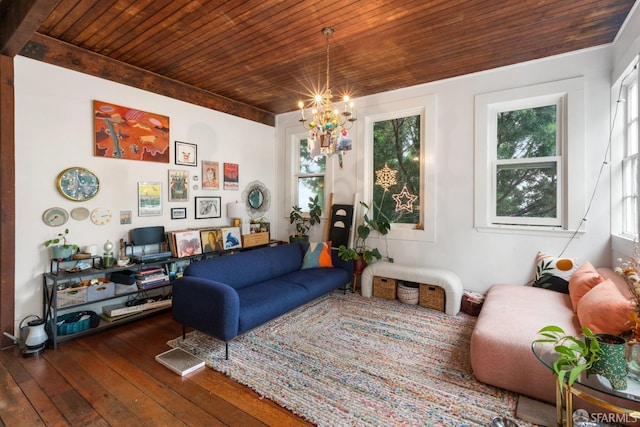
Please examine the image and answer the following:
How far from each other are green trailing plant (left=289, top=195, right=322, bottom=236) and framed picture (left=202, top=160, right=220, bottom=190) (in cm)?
136

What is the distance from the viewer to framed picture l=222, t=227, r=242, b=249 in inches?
169

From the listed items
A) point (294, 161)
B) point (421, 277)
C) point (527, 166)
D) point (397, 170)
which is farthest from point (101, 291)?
point (527, 166)

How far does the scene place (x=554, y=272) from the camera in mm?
3123

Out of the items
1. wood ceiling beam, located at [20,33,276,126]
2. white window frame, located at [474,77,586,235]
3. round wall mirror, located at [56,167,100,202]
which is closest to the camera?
wood ceiling beam, located at [20,33,276,126]

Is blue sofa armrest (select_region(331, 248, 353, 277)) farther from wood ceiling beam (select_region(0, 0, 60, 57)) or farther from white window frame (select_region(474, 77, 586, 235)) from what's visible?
wood ceiling beam (select_region(0, 0, 60, 57))

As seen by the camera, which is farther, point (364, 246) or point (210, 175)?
point (364, 246)

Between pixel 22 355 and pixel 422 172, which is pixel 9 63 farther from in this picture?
pixel 422 172

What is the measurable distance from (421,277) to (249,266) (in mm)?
2088

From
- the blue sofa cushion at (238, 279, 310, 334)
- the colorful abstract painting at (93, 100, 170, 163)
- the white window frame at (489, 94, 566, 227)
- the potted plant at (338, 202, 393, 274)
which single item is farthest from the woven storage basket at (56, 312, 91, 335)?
the white window frame at (489, 94, 566, 227)

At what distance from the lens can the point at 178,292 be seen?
2783 millimetres

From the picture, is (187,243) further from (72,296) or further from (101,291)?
(72,296)

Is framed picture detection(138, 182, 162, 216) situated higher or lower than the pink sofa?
higher

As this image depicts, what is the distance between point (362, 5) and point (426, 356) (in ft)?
9.78

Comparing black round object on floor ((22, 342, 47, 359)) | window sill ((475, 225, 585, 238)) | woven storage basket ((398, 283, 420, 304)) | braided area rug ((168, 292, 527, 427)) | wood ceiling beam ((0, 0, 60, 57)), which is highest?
wood ceiling beam ((0, 0, 60, 57))
